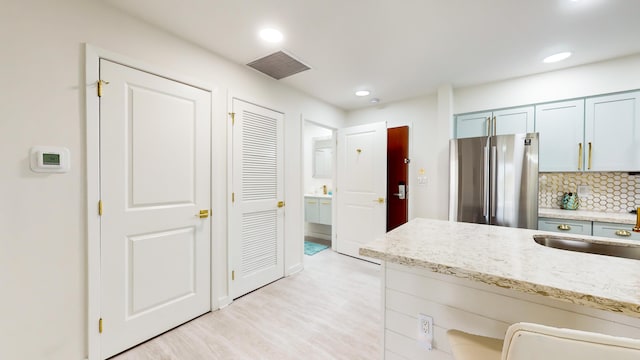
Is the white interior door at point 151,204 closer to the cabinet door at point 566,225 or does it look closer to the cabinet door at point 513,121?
the cabinet door at point 513,121

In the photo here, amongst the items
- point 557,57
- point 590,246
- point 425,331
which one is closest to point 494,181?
point 557,57

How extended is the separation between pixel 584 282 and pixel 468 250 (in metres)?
0.38

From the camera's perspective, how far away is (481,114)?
312cm

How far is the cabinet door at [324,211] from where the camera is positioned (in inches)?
181

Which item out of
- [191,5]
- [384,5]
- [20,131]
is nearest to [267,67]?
[191,5]

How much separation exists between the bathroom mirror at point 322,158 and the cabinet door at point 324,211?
68cm

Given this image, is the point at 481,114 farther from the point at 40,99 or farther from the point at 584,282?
the point at 40,99

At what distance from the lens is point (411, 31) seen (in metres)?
1.99

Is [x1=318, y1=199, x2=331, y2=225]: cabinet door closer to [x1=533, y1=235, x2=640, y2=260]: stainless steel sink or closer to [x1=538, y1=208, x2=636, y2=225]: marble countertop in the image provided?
[x1=538, y1=208, x2=636, y2=225]: marble countertop

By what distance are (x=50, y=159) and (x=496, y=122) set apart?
4.10m

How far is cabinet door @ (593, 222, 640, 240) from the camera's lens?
222cm

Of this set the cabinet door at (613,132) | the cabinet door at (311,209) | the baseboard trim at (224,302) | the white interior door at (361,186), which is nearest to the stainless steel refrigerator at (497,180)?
the cabinet door at (613,132)

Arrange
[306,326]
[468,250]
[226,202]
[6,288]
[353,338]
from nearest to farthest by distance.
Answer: [468,250]
[6,288]
[353,338]
[306,326]
[226,202]

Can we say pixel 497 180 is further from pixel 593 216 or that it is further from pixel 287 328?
pixel 287 328
